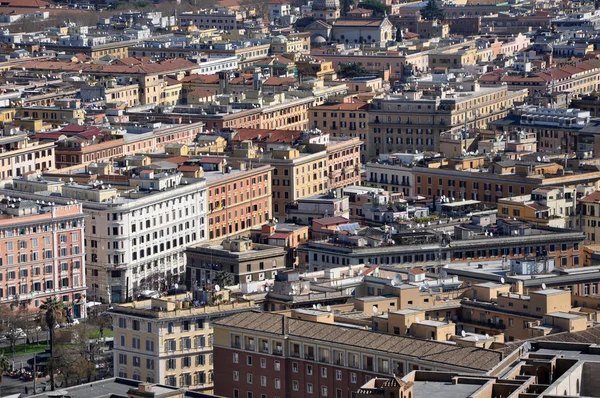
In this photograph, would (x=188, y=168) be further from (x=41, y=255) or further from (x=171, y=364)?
(x=171, y=364)

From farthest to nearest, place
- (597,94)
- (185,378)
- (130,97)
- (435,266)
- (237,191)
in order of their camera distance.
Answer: (130,97), (597,94), (237,191), (435,266), (185,378)

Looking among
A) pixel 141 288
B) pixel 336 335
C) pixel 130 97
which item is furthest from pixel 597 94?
pixel 336 335

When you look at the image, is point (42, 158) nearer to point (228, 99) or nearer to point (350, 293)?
point (228, 99)

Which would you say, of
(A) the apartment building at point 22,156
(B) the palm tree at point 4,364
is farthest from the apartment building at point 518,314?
(A) the apartment building at point 22,156

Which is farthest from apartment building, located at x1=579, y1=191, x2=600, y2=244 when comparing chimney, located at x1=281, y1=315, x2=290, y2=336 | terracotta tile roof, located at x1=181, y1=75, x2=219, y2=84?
terracotta tile roof, located at x1=181, y1=75, x2=219, y2=84

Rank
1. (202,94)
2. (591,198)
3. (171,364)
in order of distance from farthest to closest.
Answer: (202,94) → (591,198) → (171,364)

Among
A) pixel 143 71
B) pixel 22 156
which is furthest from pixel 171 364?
pixel 143 71
